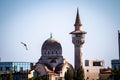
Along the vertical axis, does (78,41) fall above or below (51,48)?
above

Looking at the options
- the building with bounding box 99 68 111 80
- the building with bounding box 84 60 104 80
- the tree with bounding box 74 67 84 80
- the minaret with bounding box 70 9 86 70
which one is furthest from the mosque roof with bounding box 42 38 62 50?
the tree with bounding box 74 67 84 80

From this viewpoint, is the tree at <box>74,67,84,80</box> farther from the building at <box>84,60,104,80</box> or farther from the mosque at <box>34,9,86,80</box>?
the building at <box>84,60,104,80</box>

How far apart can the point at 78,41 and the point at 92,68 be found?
1030 centimetres

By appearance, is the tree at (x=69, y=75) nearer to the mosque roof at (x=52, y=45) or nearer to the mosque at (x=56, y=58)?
the mosque at (x=56, y=58)

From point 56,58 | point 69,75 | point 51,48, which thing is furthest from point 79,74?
point 51,48

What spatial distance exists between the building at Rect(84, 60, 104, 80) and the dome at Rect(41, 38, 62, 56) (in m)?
7.89

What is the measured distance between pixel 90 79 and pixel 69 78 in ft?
43.7

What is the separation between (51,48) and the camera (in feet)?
306

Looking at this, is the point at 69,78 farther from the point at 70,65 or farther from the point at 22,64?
the point at 22,64

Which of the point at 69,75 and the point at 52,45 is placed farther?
the point at 52,45

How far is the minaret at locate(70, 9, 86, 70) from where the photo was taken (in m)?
91.4

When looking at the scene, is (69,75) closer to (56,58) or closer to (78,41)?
(78,41)

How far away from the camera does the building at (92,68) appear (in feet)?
323

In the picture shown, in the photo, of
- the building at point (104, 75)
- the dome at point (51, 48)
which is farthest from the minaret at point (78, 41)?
the building at point (104, 75)
